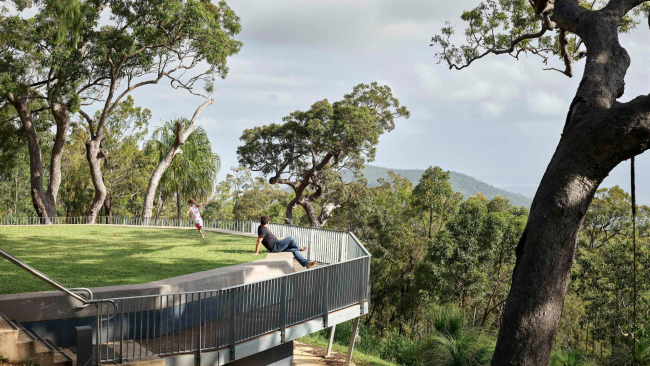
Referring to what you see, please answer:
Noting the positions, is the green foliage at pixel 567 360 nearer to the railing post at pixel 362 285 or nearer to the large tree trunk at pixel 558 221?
the railing post at pixel 362 285

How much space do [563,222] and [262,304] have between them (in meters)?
5.63

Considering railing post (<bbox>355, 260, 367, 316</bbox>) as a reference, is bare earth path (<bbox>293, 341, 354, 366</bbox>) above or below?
below

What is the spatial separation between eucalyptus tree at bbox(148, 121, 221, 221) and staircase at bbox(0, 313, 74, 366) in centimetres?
3530

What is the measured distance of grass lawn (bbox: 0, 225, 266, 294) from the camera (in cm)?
1125

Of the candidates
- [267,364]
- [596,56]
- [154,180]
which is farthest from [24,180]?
[596,56]

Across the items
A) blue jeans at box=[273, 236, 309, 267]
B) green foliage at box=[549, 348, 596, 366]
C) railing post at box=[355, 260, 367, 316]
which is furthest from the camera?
blue jeans at box=[273, 236, 309, 267]

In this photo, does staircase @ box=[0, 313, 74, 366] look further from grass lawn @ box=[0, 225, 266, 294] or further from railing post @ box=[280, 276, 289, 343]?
railing post @ box=[280, 276, 289, 343]

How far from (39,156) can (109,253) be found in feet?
58.8

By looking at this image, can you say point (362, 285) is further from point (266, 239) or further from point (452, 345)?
point (452, 345)

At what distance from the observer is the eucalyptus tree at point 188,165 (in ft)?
137

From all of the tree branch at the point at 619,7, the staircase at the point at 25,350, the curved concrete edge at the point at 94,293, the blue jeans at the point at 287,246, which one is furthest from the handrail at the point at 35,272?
the tree branch at the point at 619,7

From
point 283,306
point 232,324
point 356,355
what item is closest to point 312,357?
point 356,355

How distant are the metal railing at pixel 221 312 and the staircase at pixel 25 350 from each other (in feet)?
1.87

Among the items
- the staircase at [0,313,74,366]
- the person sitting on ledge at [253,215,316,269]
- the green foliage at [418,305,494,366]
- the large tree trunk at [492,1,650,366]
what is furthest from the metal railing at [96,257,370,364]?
the large tree trunk at [492,1,650,366]
